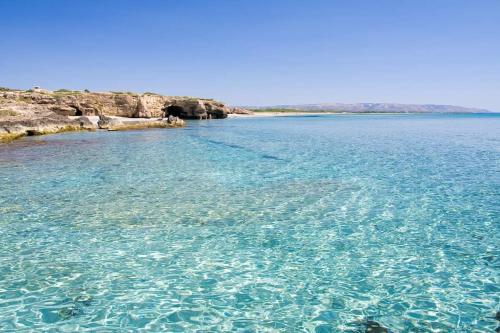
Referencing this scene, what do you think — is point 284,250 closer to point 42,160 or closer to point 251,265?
point 251,265

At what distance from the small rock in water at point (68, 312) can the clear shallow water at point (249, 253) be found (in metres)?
0.03

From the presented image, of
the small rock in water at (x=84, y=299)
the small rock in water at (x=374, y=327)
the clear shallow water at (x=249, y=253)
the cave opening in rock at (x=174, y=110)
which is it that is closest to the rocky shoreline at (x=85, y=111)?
the cave opening in rock at (x=174, y=110)

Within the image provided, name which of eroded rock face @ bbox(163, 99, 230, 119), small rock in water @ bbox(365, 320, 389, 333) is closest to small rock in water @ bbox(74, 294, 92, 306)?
small rock in water @ bbox(365, 320, 389, 333)

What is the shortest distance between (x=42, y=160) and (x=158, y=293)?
20.1m

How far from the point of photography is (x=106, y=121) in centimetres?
5450

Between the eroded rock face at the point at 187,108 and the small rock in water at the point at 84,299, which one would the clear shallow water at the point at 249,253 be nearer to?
the small rock in water at the point at 84,299

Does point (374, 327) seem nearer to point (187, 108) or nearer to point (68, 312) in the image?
point (68, 312)

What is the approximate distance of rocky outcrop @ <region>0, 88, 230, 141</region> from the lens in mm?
41188

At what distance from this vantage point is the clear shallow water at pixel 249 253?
260 inches

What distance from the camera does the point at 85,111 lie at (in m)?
65.7

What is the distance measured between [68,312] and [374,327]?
521 cm

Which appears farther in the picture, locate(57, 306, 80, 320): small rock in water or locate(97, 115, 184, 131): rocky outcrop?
locate(97, 115, 184, 131): rocky outcrop

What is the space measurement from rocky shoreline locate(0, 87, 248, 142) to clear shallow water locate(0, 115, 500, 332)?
27141 millimetres

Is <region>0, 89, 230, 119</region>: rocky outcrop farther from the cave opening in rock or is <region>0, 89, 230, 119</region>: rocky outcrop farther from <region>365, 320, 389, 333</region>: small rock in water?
<region>365, 320, 389, 333</region>: small rock in water
